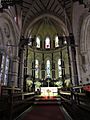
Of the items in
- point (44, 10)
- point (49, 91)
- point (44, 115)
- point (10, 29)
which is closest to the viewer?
point (44, 115)

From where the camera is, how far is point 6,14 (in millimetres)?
13344

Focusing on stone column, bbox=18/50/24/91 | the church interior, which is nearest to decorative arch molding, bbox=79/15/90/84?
the church interior

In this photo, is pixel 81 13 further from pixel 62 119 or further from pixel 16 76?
pixel 62 119

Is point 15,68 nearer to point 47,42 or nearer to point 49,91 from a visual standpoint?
point 49,91

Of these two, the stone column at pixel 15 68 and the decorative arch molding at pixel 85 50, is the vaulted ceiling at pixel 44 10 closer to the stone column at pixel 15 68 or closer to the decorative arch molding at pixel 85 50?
the decorative arch molding at pixel 85 50

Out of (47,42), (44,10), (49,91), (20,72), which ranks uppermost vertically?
(44,10)

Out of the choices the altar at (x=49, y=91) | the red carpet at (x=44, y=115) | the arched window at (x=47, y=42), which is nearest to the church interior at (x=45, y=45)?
the altar at (x=49, y=91)

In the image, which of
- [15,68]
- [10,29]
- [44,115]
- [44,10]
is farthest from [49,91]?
[44,10]

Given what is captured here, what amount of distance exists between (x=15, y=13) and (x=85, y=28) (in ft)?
31.5

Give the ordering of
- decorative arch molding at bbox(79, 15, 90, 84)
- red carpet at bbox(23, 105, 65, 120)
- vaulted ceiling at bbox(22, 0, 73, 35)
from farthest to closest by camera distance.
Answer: vaulted ceiling at bbox(22, 0, 73, 35), decorative arch molding at bbox(79, 15, 90, 84), red carpet at bbox(23, 105, 65, 120)

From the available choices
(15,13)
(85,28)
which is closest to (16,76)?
(15,13)

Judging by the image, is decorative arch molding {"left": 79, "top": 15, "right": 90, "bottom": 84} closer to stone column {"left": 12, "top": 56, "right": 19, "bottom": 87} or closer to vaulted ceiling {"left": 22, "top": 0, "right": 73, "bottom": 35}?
vaulted ceiling {"left": 22, "top": 0, "right": 73, "bottom": 35}

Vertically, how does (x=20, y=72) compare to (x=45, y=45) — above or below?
below

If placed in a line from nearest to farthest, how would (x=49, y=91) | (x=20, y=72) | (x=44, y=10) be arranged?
1. (x=49, y=91)
2. (x=20, y=72)
3. (x=44, y=10)
